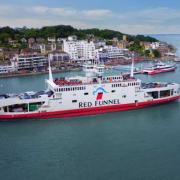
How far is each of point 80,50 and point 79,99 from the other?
27.3m

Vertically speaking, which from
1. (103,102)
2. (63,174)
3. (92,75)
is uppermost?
(92,75)

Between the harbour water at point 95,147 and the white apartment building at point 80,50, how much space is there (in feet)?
83.3

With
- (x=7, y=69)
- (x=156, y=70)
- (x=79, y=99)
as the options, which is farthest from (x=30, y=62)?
(x=79, y=99)

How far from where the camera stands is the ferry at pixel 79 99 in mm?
13453

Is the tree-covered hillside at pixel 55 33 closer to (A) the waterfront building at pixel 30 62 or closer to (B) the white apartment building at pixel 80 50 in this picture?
(B) the white apartment building at pixel 80 50

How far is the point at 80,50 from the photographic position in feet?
133

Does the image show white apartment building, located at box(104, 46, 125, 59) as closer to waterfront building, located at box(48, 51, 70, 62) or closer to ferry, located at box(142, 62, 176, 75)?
waterfront building, located at box(48, 51, 70, 62)

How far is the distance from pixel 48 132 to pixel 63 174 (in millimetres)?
3585

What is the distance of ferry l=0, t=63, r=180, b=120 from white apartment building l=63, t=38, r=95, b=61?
80.6ft

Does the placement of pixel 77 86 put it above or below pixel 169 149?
above

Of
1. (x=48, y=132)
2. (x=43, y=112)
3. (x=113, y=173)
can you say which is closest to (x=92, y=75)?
(x=43, y=112)

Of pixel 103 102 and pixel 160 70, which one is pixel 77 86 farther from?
pixel 160 70

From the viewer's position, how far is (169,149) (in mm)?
9953

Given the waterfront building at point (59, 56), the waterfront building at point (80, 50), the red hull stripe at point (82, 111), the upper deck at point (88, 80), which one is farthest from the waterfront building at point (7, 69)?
the red hull stripe at point (82, 111)
